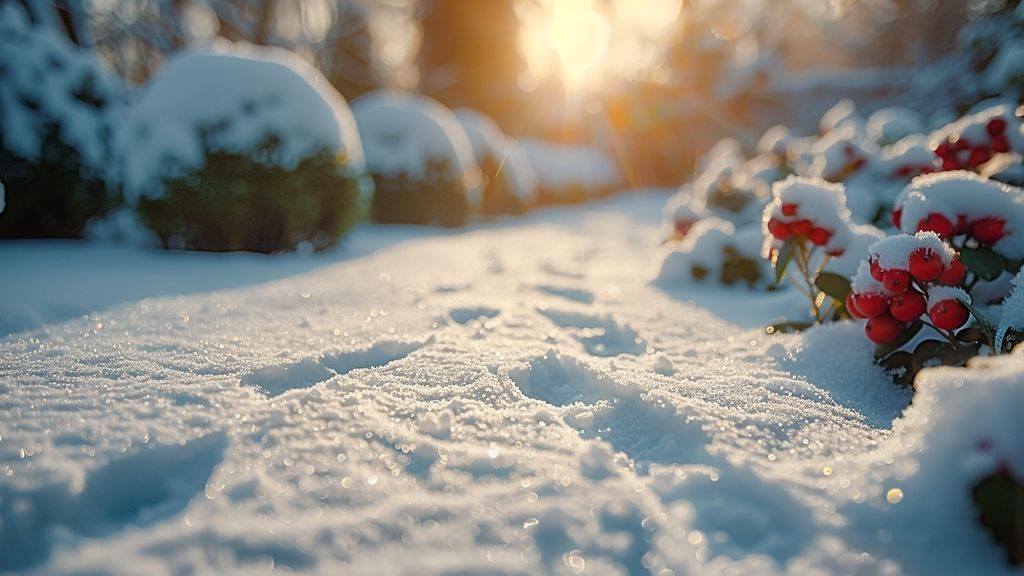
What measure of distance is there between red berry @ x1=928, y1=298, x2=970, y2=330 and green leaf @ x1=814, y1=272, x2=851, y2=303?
0.30m

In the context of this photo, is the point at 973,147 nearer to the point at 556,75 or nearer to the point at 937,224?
the point at 937,224

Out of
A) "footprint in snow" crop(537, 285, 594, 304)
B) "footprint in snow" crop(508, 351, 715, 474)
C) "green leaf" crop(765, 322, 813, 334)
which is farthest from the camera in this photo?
"footprint in snow" crop(537, 285, 594, 304)

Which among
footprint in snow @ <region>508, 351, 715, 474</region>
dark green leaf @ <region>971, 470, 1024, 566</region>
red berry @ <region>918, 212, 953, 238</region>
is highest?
red berry @ <region>918, 212, 953, 238</region>

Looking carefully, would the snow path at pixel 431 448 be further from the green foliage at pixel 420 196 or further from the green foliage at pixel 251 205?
the green foliage at pixel 420 196

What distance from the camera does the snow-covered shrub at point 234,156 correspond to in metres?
3.35

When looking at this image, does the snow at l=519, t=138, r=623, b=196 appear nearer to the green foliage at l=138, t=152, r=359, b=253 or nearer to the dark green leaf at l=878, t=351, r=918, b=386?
the green foliage at l=138, t=152, r=359, b=253

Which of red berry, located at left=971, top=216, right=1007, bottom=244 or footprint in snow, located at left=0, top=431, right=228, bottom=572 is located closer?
footprint in snow, located at left=0, top=431, right=228, bottom=572

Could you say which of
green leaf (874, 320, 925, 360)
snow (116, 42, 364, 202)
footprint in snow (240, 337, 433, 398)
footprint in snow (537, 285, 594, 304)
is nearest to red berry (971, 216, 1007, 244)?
green leaf (874, 320, 925, 360)

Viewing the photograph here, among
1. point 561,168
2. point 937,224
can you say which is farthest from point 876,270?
point 561,168

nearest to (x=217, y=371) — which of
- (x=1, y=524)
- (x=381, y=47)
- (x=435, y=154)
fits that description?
(x=1, y=524)

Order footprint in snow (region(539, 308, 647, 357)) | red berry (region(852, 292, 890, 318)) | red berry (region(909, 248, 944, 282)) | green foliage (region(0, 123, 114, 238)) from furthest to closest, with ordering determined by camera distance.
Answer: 1. green foliage (region(0, 123, 114, 238))
2. footprint in snow (region(539, 308, 647, 357))
3. red berry (region(852, 292, 890, 318))
4. red berry (region(909, 248, 944, 282))

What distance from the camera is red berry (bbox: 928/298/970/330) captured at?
1187 mm

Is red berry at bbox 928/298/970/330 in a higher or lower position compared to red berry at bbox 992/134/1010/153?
lower

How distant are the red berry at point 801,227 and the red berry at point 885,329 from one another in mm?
364
